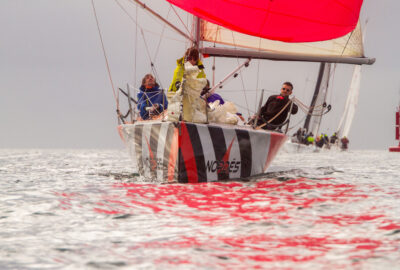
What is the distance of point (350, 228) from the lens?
123 inches

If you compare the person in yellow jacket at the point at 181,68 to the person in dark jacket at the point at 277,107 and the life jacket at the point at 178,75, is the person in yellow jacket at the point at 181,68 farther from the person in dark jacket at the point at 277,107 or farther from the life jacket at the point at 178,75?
the person in dark jacket at the point at 277,107

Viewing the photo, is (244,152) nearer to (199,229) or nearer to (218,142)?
(218,142)

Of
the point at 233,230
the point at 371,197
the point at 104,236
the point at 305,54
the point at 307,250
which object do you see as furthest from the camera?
the point at 305,54

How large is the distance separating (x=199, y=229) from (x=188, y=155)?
2.56 m

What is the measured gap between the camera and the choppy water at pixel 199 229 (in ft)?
7.50

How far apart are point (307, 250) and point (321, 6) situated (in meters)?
6.54

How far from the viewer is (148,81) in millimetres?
7281

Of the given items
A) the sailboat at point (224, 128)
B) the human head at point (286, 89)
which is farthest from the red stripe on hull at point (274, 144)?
the human head at point (286, 89)

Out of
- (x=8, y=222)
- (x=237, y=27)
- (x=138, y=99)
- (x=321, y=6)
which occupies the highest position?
(x=321, y=6)

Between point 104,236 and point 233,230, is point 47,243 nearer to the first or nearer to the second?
point 104,236

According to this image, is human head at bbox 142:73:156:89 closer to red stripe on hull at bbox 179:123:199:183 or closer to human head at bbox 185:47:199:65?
human head at bbox 185:47:199:65

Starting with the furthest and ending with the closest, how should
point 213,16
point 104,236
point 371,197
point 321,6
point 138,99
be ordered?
point 321,6, point 138,99, point 213,16, point 371,197, point 104,236

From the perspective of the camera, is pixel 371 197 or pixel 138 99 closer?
pixel 371 197

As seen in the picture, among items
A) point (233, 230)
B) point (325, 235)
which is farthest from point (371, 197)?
point (233, 230)
